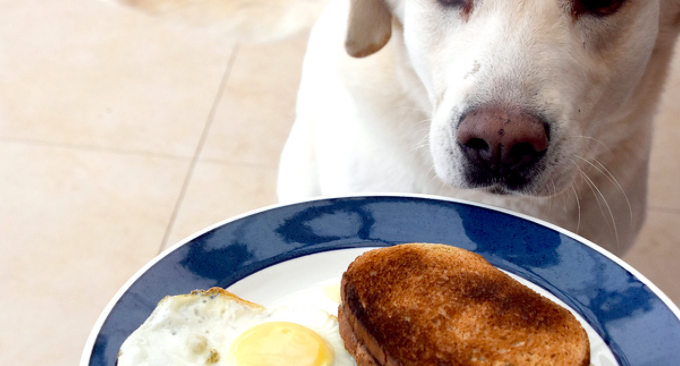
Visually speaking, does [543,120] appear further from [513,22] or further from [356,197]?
[356,197]

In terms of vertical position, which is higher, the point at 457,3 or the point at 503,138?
the point at 457,3

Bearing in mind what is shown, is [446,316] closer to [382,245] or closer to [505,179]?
[382,245]

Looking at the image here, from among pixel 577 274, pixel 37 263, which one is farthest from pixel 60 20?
pixel 577 274

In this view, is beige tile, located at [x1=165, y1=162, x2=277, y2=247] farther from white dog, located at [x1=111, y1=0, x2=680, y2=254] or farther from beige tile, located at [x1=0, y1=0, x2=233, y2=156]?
white dog, located at [x1=111, y1=0, x2=680, y2=254]

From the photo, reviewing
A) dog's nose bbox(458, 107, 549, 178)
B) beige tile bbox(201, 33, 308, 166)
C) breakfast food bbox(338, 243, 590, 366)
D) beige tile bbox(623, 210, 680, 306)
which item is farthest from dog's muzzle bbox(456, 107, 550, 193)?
beige tile bbox(201, 33, 308, 166)

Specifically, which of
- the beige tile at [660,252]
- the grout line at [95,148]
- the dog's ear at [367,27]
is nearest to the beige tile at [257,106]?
the grout line at [95,148]

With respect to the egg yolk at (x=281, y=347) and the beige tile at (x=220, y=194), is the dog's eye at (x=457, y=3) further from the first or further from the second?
the beige tile at (x=220, y=194)

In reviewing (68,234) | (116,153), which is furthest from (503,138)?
(116,153)
